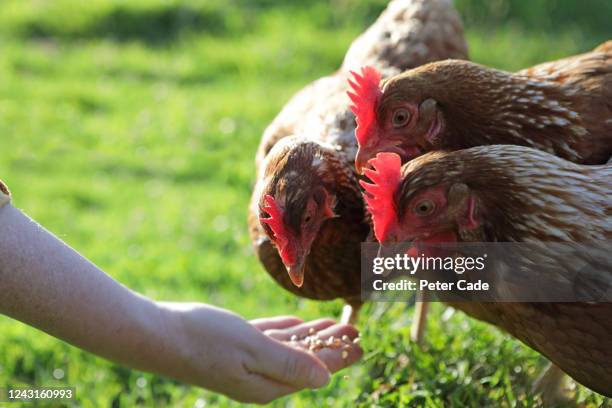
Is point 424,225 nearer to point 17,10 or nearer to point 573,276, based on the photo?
point 573,276

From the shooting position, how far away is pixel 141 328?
9.16ft

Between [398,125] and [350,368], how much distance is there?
3.94ft

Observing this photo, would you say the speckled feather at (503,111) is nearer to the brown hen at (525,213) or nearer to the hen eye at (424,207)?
the brown hen at (525,213)

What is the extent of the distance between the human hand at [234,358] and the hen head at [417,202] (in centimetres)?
65

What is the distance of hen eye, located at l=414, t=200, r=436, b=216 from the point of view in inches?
101

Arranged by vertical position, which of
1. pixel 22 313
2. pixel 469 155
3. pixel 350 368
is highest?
pixel 469 155

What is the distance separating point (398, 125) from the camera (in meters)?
2.96

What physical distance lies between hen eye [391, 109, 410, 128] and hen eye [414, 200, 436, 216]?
470 mm

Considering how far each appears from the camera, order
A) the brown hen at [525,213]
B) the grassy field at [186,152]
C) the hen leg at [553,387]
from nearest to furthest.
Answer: the brown hen at [525,213], the hen leg at [553,387], the grassy field at [186,152]

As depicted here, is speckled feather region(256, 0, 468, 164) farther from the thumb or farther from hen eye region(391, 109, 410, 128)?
the thumb

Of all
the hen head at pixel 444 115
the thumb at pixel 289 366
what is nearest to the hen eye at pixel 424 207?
the hen head at pixel 444 115

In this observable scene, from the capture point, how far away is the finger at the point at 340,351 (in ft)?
10.5

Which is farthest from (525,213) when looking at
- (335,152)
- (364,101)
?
(335,152)

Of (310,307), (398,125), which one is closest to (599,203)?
(398,125)
